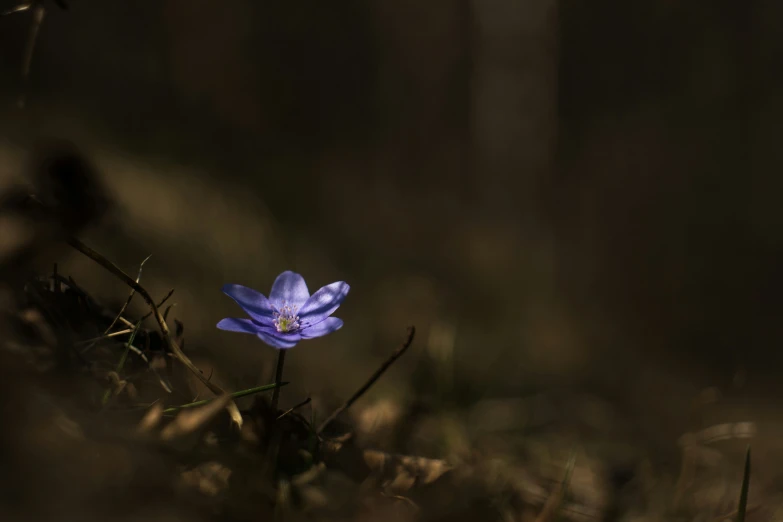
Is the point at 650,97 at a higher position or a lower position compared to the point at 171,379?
higher

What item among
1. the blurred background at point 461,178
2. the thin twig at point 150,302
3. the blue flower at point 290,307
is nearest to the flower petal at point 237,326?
the blue flower at point 290,307

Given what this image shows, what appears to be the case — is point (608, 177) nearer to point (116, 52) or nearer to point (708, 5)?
point (708, 5)

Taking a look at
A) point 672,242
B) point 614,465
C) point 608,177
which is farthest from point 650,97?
point 614,465

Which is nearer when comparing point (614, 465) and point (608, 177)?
point (614, 465)

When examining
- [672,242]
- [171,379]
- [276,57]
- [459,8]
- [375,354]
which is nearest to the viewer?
[171,379]

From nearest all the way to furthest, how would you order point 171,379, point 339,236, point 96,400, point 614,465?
point 96,400
point 171,379
point 614,465
point 339,236

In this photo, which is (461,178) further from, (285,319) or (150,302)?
(150,302)
